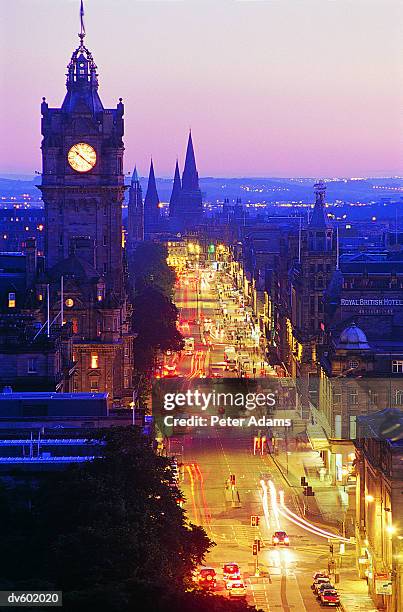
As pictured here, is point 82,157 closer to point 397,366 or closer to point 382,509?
point 397,366

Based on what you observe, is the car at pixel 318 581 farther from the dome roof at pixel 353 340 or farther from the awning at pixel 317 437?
the dome roof at pixel 353 340

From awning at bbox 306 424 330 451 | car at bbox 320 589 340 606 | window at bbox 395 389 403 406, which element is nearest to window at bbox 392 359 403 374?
window at bbox 395 389 403 406

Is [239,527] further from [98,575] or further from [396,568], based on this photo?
[98,575]

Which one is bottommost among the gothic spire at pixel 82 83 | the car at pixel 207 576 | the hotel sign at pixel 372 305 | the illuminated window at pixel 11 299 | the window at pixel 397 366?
the car at pixel 207 576

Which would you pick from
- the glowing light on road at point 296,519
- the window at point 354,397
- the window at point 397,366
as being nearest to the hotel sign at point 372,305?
the window at point 397,366

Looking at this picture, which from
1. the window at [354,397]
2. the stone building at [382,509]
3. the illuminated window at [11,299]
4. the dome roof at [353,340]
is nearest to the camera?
the stone building at [382,509]

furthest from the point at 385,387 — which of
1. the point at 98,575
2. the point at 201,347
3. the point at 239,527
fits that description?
the point at 201,347
